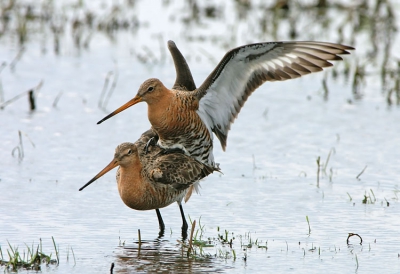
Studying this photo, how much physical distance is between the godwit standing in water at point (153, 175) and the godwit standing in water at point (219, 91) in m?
0.28

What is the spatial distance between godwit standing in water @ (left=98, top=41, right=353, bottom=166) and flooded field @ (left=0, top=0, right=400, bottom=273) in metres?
0.72

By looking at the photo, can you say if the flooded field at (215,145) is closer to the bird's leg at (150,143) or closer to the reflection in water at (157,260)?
the reflection in water at (157,260)

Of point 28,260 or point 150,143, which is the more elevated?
point 150,143

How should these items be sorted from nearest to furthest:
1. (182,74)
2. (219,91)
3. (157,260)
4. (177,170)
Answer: (157,260) < (177,170) < (219,91) < (182,74)

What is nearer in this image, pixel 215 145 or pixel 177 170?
pixel 177 170

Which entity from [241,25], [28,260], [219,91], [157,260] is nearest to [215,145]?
[219,91]

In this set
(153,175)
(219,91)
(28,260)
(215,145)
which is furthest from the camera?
(215,145)

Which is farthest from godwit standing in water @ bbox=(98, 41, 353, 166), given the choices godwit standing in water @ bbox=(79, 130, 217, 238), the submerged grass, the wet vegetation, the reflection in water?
the wet vegetation

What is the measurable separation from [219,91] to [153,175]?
1311 millimetres

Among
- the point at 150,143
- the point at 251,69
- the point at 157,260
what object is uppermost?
the point at 251,69

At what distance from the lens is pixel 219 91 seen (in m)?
7.84

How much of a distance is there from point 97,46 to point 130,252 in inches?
326

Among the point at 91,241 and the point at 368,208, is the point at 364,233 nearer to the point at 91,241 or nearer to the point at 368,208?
the point at 368,208

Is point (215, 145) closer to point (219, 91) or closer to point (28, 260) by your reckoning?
point (219, 91)
